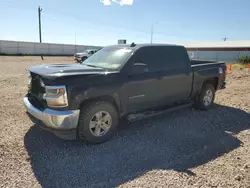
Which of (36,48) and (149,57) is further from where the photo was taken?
(36,48)

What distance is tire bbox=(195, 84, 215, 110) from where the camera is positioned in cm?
628

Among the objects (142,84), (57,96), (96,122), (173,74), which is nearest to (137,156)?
(96,122)

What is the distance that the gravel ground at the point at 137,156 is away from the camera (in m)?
3.07

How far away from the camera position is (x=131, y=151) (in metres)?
Result: 3.89

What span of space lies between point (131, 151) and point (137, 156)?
20 centimetres

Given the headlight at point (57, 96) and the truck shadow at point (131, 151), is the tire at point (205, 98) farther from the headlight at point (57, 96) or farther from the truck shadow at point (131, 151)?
the headlight at point (57, 96)

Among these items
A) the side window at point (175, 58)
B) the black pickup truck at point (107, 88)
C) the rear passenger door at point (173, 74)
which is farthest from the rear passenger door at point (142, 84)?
the side window at point (175, 58)

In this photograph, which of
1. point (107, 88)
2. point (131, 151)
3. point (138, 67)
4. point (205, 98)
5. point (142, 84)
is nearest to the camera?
point (131, 151)

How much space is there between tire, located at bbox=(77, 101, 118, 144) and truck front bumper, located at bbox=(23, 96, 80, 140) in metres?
0.16

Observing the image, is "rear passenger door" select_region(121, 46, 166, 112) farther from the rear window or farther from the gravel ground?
the gravel ground

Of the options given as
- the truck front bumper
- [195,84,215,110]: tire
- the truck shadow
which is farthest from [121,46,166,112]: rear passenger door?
[195,84,215,110]: tire

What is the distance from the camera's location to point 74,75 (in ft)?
12.2

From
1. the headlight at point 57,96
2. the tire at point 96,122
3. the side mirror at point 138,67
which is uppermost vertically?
the side mirror at point 138,67

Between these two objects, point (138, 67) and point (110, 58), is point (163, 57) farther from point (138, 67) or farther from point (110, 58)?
point (110, 58)
